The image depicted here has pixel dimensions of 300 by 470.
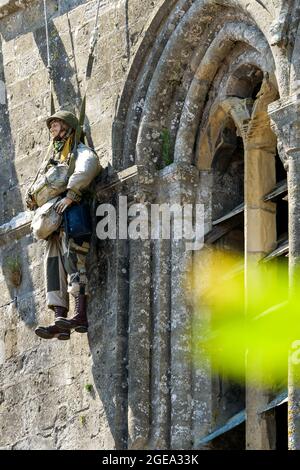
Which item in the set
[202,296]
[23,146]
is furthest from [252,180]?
[23,146]

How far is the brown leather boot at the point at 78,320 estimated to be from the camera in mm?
22406

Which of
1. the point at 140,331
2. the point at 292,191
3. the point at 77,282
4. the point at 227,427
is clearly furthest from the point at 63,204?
the point at 292,191

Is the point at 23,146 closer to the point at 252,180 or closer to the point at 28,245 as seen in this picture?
the point at 28,245

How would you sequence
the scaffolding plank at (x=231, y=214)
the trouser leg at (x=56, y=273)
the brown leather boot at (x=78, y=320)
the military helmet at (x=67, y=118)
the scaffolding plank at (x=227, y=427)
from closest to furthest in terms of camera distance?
1. the scaffolding plank at (x=227, y=427)
2. the scaffolding plank at (x=231, y=214)
3. the brown leather boot at (x=78, y=320)
4. the trouser leg at (x=56, y=273)
5. the military helmet at (x=67, y=118)

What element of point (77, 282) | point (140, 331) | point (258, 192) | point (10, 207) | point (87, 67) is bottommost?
point (140, 331)

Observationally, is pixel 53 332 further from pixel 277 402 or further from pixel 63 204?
pixel 277 402

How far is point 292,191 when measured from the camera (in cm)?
2086

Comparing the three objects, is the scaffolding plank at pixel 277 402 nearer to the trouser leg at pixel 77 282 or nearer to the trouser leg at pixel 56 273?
the trouser leg at pixel 77 282

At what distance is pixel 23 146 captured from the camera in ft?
78.0

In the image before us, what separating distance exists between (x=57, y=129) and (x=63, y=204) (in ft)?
2.14

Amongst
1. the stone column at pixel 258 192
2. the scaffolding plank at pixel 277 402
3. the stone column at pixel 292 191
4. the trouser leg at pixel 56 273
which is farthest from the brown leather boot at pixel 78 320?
the stone column at pixel 292 191

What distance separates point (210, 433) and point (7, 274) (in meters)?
2.48

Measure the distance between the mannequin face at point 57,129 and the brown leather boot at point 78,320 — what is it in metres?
1.14
